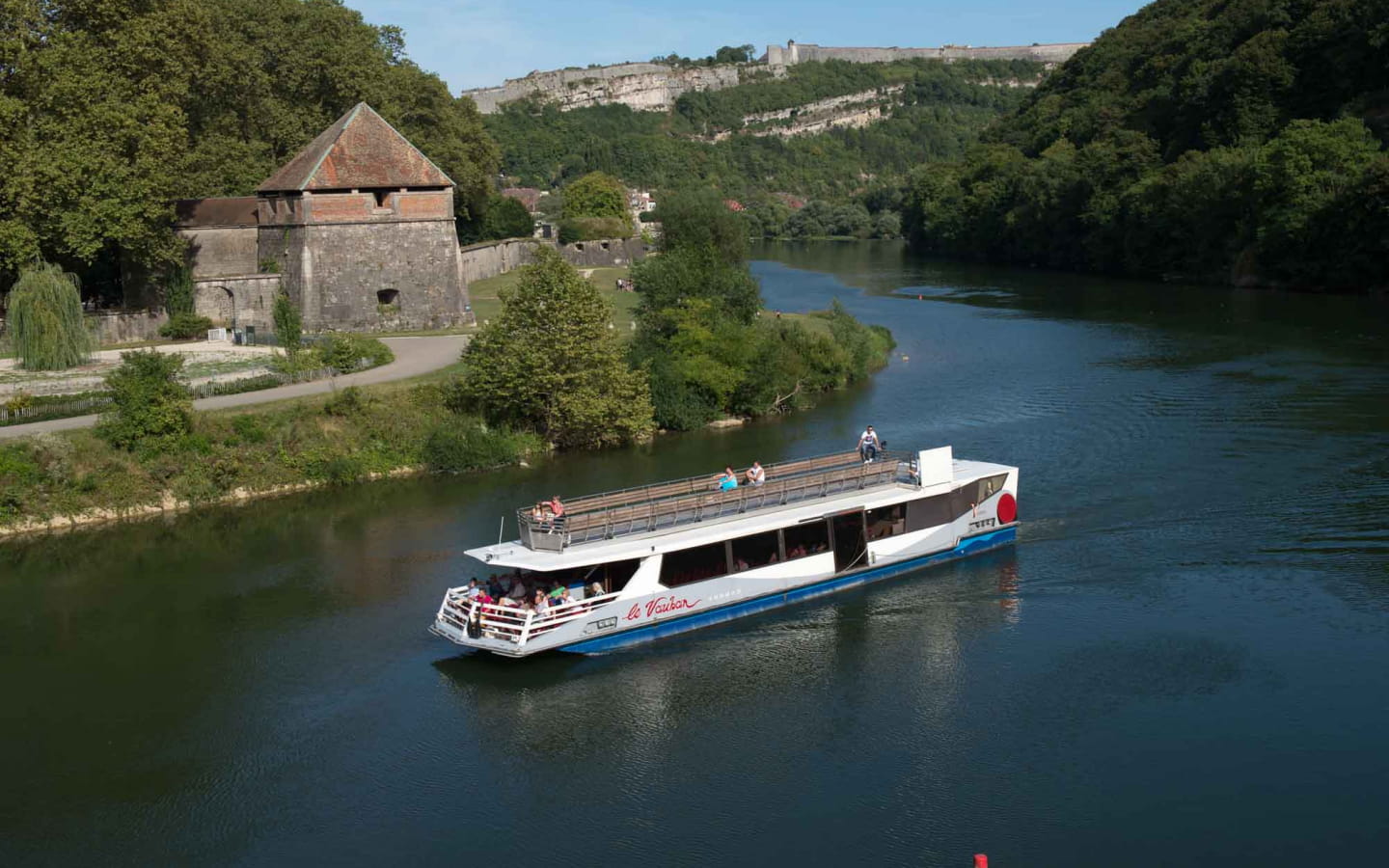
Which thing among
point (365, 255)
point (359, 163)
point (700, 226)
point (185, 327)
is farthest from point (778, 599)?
point (700, 226)

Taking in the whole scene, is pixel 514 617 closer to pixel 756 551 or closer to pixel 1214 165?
pixel 756 551

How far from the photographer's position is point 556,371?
124 ft

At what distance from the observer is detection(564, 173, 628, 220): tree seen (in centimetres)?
10606

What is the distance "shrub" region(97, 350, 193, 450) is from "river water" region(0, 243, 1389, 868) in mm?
2581

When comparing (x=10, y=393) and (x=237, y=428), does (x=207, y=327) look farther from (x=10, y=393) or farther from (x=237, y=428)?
(x=237, y=428)

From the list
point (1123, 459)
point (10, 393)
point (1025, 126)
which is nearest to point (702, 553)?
point (1123, 459)

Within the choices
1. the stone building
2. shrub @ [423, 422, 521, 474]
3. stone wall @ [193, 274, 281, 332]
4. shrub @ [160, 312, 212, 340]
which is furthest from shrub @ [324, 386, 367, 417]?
→ stone wall @ [193, 274, 281, 332]

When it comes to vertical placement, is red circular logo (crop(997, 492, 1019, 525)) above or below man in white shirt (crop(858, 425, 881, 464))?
below

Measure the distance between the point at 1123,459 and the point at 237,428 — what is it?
23.0 meters

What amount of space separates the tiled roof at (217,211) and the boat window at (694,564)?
35.0 metres

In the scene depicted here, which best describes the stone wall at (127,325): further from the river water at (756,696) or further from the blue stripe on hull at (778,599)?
the blue stripe on hull at (778,599)

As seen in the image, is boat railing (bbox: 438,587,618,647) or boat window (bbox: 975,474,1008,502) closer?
boat railing (bbox: 438,587,618,647)

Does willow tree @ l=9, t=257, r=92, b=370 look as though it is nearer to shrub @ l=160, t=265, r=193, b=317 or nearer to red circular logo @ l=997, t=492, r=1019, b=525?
shrub @ l=160, t=265, r=193, b=317

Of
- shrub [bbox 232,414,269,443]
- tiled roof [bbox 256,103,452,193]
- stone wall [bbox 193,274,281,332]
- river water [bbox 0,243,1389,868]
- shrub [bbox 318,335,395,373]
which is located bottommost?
river water [bbox 0,243,1389,868]
